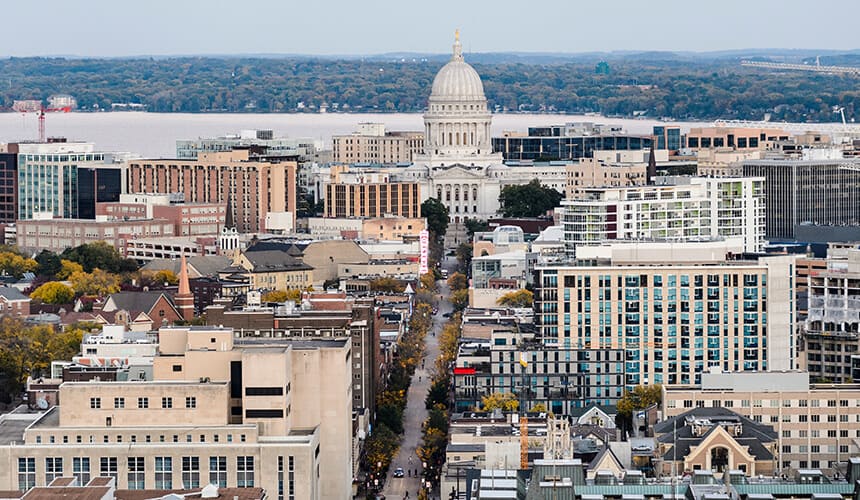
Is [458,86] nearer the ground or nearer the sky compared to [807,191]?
nearer the sky

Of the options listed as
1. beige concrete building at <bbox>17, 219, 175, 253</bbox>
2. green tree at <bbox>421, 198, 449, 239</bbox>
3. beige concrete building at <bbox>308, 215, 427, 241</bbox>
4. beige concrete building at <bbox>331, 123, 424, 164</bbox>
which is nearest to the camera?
beige concrete building at <bbox>17, 219, 175, 253</bbox>

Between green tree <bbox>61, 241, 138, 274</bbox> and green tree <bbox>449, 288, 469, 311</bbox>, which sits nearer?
green tree <bbox>449, 288, 469, 311</bbox>

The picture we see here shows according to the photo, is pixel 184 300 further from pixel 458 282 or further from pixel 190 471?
pixel 190 471

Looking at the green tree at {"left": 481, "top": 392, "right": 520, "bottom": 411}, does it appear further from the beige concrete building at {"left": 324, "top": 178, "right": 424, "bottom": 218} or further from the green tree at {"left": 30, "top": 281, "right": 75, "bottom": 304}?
the beige concrete building at {"left": 324, "top": 178, "right": 424, "bottom": 218}

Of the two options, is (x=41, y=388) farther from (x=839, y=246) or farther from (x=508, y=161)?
(x=508, y=161)

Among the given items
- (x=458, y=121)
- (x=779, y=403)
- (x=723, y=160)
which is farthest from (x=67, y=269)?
(x=458, y=121)

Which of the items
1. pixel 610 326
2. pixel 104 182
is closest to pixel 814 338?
pixel 610 326

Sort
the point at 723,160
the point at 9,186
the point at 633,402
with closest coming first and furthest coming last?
the point at 633,402 < the point at 723,160 < the point at 9,186

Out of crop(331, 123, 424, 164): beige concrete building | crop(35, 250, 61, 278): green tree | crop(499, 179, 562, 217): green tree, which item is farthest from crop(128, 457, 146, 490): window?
crop(331, 123, 424, 164): beige concrete building
